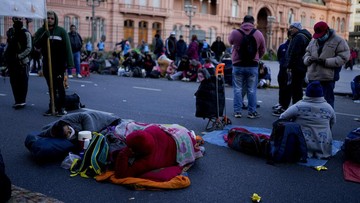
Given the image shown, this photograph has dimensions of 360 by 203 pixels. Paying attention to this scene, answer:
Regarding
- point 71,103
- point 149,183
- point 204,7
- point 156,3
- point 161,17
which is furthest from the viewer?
point 204,7

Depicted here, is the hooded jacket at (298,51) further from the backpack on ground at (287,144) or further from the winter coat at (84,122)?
the winter coat at (84,122)

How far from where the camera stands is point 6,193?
11.7 feet

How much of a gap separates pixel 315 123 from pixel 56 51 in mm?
5071

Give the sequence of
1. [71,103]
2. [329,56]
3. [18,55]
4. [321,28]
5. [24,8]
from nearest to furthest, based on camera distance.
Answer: [321,28], [329,56], [24,8], [18,55], [71,103]

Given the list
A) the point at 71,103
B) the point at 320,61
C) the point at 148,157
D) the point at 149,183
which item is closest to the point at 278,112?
the point at 320,61

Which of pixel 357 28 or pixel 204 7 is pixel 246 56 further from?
pixel 357 28

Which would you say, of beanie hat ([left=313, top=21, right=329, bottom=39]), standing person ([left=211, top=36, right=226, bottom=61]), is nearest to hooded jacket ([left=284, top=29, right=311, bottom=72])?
beanie hat ([left=313, top=21, right=329, bottom=39])

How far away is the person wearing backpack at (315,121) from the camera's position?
17.7 feet

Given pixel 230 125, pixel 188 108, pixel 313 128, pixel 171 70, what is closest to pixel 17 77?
pixel 188 108

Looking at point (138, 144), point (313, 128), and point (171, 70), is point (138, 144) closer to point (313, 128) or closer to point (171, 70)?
point (313, 128)

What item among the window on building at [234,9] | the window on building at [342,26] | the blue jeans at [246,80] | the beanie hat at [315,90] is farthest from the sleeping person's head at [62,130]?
the window on building at [342,26]

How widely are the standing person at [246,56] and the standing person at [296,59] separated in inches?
23.5

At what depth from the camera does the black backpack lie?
25.7 feet

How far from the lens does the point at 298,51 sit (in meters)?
Result: 7.95
